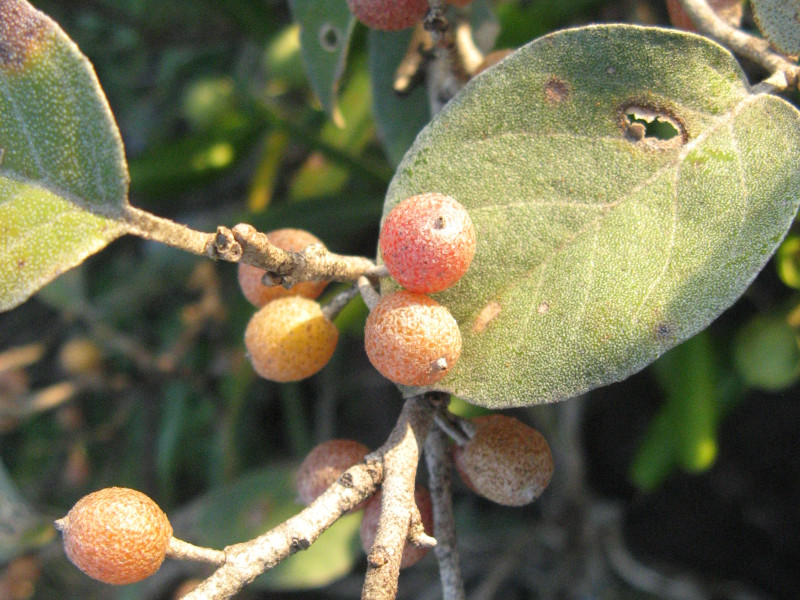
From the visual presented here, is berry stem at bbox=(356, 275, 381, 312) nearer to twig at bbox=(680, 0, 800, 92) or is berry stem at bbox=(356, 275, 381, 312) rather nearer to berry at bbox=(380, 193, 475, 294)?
berry at bbox=(380, 193, 475, 294)

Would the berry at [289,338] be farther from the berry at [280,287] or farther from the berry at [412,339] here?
the berry at [412,339]

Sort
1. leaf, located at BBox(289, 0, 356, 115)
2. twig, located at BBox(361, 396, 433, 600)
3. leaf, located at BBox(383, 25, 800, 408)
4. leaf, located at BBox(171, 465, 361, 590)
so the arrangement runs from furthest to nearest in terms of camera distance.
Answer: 1. leaf, located at BBox(171, 465, 361, 590)
2. leaf, located at BBox(289, 0, 356, 115)
3. leaf, located at BBox(383, 25, 800, 408)
4. twig, located at BBox(361, 396, 433, 600)

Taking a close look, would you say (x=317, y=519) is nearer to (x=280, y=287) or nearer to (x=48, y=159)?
(x=280, y=287)

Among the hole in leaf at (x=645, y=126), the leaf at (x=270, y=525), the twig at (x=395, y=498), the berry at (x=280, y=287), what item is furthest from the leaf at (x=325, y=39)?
the leaf at (x=270, y=525)

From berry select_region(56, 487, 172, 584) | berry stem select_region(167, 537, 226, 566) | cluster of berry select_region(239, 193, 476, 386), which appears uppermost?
cluster of berry select_region(239, 193, 476, 386)

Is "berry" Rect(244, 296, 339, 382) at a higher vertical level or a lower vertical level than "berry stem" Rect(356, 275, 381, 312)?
lower

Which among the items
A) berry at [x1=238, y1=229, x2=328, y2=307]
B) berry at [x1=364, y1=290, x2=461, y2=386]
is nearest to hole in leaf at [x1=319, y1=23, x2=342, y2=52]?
berry at [x1=238, y1=229, x2=328, y2=307]

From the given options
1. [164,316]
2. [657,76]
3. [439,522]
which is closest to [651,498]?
[439,522]

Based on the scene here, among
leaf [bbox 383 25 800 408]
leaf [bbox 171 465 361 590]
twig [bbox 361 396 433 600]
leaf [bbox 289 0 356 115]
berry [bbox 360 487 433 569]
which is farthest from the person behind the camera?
leaf [bbox 171 465 361 590]
